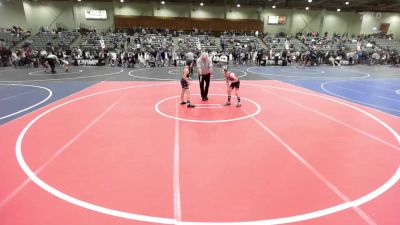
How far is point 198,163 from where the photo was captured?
4535 mm

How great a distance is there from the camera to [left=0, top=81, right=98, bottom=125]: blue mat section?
7.71 metres

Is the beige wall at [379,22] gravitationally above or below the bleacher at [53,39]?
above

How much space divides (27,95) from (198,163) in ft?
27.6

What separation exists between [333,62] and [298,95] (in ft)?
52.2

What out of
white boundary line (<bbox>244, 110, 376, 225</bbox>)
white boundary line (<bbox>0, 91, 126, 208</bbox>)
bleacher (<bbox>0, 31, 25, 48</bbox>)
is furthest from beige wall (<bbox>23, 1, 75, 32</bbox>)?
white boundary line (<bbox>244, 110, 376, 225</bbox>)

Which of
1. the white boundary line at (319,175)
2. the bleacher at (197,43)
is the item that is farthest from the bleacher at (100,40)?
the white boundary line at (319,175)

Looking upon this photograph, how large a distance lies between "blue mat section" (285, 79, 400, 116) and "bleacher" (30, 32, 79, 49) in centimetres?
2503

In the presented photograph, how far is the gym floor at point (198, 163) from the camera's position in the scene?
3.31 metres

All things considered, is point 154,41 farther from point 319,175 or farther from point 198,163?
point 319,175

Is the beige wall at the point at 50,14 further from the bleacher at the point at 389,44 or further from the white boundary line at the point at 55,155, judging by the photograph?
the bleacher at the point at 389,44

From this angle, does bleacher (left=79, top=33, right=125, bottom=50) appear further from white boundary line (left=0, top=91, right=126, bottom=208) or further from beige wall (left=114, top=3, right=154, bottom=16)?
white boundary line (left=0, top=91, right=126, bottom=208)

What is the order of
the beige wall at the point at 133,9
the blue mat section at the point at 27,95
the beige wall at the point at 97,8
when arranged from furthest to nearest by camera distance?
1. the beige wall at the point at 133,9
2. the beige wall at the point at 97,8
3. the blue mat section at the point at 27,95

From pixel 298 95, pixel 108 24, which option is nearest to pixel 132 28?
pixel 108 24

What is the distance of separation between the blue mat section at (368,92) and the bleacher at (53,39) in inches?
985
